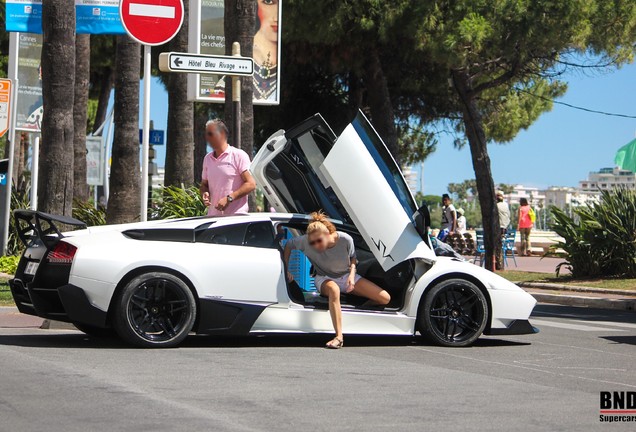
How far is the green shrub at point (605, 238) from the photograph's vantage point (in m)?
20.2

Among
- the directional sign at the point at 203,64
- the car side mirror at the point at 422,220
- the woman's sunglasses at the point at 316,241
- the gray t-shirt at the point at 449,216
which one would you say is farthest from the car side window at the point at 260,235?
the gray t-shirt at the point at 449,216

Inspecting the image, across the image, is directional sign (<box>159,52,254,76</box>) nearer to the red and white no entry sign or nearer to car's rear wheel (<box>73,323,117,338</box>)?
the red and white no entry sign

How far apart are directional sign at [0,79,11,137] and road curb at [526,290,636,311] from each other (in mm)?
9240

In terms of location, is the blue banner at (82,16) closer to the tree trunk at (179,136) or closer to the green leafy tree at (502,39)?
the tree trunk at (179,136)

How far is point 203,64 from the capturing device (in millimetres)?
12500

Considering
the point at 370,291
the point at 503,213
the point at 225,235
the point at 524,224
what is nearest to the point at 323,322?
the point at 370,291

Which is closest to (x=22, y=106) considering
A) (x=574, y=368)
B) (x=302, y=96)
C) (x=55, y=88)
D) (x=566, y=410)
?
(x=302, y=96)

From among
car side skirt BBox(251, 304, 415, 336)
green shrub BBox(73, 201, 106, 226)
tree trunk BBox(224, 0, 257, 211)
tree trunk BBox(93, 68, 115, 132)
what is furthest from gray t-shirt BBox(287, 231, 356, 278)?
tree trunk BBox(93, 68, 115, 132)

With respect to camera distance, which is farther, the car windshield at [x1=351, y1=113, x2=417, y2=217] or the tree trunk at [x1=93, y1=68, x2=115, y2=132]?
the tree trunk at [x1=93, y1=68, x2=115, y2=132]

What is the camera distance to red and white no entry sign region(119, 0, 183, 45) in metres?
11.8

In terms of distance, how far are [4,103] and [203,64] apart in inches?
323

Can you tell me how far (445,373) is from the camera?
8.48 m

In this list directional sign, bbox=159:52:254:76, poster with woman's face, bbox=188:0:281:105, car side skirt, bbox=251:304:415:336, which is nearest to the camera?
car side skirt, bbox=251:304:415:336

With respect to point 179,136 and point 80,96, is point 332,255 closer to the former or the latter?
point 179,136
